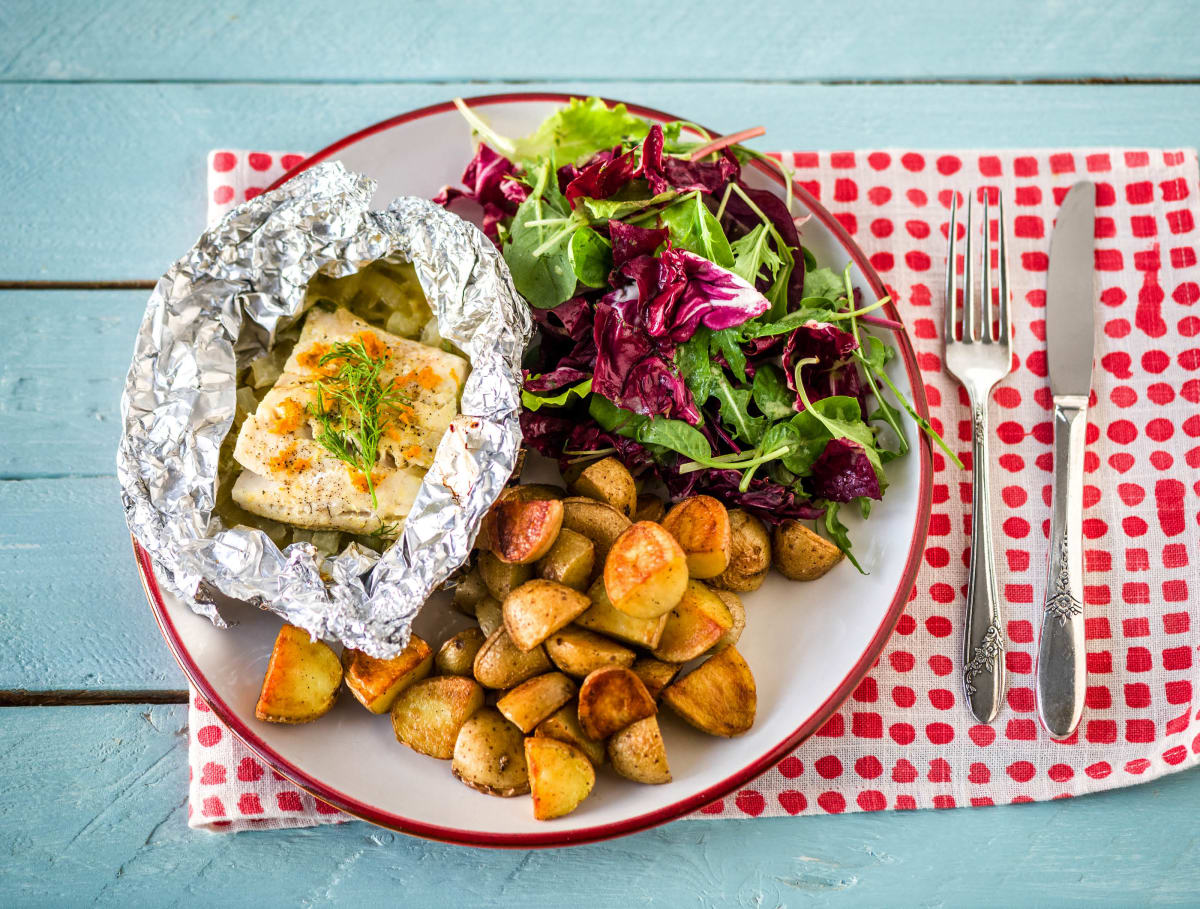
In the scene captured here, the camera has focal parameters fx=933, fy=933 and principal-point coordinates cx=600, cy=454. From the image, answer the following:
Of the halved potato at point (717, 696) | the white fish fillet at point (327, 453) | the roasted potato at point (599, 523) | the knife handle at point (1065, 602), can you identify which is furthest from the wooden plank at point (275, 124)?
the halved potato at point (717, 696)

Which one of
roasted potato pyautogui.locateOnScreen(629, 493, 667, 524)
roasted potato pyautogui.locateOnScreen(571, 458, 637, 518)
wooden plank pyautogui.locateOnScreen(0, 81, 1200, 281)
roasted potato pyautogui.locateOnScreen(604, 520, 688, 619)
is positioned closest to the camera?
roasted potato pyautogui.locateOnScreen(604, 520, 688, 619)

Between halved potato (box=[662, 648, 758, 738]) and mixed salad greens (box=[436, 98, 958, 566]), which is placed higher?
mixed salad greens (box=[436, 98, 958, 566])

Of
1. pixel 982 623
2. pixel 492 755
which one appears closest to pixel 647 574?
pixel 492 755

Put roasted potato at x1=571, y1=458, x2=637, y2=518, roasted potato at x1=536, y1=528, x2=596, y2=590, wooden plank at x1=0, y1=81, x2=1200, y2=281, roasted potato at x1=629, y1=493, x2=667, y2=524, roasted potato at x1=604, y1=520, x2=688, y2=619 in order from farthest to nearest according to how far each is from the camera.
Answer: wooden plank at x1=0, y1=81, x2=1200, y2=281, roasted potato at x1=629, y1=493, x2=667, y2=524, roasted potato at x1=571, y1=458, x2=637, y2=518, roasted potato at x1=536, y1=528, x2=596, y2=590, roasted potato at x1=604, y1=520, x2=688, y2=619

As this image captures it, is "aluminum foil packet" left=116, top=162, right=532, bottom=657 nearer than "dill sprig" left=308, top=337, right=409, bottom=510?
Yes

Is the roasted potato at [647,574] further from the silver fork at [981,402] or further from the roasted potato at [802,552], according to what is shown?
the silver fork at [981,402]

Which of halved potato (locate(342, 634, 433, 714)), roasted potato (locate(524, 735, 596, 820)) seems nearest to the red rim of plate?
roasted potato (locate(524, 735, 596, 820))

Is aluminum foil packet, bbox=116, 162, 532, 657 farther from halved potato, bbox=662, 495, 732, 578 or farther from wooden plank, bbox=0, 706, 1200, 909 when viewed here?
wooden plank, bbox=0, 706, 1200, 909
